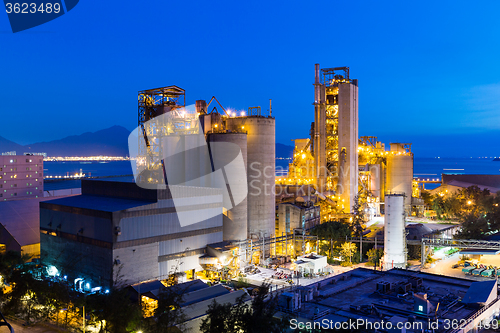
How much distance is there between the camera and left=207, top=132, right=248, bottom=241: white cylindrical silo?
42.4m

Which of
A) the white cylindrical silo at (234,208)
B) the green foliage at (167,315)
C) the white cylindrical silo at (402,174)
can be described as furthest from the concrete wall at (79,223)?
the white cylindrical silo at (402,174)

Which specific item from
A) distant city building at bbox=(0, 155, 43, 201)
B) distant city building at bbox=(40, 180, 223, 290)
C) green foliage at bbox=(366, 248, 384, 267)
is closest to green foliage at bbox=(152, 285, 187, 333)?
distant city building at bbox=(40, 180, 223, 290)

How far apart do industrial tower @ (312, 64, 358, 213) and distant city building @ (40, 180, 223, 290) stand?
24958 mm

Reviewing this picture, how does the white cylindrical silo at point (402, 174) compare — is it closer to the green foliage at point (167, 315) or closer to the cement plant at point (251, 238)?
Result: the cement plant at point (251, 238)

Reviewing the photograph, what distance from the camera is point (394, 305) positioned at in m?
23.6

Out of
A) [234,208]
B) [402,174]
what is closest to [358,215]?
[402,174]

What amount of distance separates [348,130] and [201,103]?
21.6 m

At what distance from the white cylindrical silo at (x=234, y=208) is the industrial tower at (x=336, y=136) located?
1913 cm

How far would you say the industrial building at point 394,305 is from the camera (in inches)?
814

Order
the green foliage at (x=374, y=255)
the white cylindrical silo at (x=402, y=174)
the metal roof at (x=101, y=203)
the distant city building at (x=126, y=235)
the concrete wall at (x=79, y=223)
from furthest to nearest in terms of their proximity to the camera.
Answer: the white cylindrical silo at (x=402, y=174), the green foliage at (x=374, y=255), the metal roof at (x=101, y=203), the concrete wall at (x=79, y=223), the distant city building at (x=126, y=235)

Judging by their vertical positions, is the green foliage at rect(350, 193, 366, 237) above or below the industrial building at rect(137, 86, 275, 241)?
below

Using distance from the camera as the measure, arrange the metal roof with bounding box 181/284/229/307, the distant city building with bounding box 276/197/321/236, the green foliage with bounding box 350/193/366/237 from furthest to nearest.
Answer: the green foliage with bounding box 350/193/366/237
the distant city building with bounding box 276/197/321/236
the metal roof with bounding box 181/284/229/307

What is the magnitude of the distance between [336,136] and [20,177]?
68.3 meters

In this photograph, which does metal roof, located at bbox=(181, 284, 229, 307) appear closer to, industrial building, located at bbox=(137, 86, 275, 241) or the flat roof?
industrial building, located at bbox=(137, 86, 275, 241)
